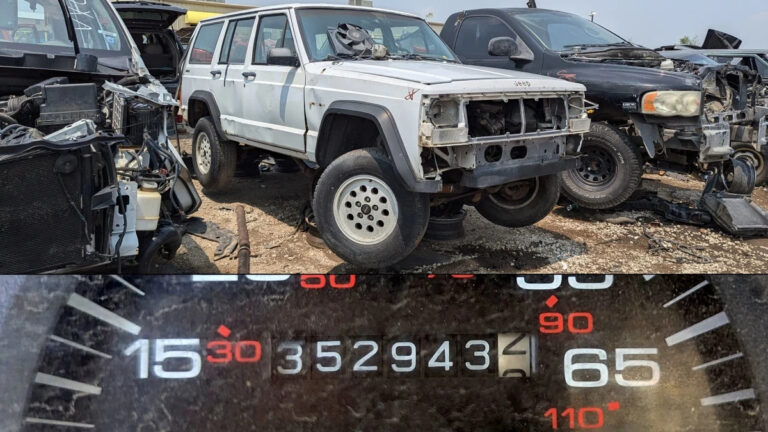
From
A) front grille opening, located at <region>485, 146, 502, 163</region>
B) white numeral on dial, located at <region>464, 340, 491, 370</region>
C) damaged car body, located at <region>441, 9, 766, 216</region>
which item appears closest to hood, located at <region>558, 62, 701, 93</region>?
damaged car body, located at <region>441, 9, 766, 216</region>

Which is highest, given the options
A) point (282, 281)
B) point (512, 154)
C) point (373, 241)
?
point (512, 154)

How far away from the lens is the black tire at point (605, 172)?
4801mm

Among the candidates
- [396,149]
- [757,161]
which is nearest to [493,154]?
[396,149]

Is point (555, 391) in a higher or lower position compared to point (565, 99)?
lower

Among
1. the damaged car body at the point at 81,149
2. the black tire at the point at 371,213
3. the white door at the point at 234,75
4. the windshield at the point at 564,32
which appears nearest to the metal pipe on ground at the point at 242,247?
the damaged car body at the point at 81,149

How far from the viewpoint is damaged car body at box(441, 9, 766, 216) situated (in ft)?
15.2

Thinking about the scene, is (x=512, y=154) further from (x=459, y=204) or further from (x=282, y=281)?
(x=282, y=281)

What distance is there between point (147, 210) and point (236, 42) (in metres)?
2.64

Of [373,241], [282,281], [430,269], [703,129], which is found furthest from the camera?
[703,129]

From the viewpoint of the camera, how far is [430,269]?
354 centimetres

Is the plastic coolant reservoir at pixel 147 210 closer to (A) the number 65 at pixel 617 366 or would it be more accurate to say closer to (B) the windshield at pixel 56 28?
(B) the windshield at pixel 56 28

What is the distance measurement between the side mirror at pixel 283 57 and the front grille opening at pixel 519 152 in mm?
1724

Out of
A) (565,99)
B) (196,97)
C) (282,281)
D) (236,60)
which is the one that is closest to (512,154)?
(565,99)

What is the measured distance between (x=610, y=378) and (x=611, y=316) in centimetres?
21
